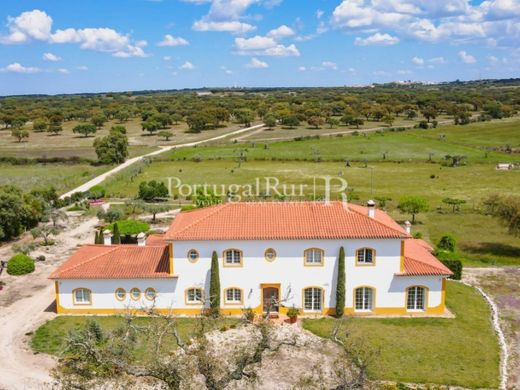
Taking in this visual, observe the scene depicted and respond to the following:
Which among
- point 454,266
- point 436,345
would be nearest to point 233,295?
point 436,345

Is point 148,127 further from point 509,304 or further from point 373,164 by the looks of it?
point 509,304

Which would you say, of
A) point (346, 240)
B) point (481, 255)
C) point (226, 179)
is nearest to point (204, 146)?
point (226, 179)

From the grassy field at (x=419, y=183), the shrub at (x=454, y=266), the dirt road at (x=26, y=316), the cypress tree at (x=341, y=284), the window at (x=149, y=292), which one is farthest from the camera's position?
the grassy field at (x=419, y=183)

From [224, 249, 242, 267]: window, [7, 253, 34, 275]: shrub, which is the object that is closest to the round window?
[224, 249, 242, 267]: window

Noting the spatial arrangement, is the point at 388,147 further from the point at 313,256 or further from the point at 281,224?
the point at 313,256

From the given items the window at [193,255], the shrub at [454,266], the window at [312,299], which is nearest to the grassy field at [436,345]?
the window at [312,299]

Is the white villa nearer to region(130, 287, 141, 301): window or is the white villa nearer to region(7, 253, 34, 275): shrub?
region(130, 287, 141, 301): window

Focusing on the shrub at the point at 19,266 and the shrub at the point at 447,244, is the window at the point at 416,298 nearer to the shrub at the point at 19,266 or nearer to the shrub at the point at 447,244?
the shrub at the point at 447,244
